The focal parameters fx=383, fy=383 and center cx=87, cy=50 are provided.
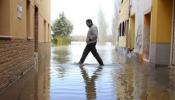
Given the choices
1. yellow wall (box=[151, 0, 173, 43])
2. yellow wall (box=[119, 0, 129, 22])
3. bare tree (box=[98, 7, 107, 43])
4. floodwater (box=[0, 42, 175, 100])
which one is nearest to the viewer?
floodwater (box=[0, 42, 175, 100])

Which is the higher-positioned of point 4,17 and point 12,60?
point 4,17

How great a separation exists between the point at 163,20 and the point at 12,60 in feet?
26.9

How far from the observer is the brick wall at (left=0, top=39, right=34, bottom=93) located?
28.3ft

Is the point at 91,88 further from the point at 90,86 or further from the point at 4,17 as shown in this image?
the point at 4,17

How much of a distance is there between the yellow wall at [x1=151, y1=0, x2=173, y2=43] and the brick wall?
19.2 ft

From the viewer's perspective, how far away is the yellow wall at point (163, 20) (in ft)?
52.4

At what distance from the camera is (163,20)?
632 inches

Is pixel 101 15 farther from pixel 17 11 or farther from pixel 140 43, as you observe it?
pixel 17 11

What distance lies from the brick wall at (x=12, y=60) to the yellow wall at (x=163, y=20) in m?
5.84

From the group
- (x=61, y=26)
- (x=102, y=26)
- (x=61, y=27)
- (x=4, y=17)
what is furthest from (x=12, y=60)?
(x=102, y=26)

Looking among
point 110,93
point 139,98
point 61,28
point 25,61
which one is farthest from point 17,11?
point 61,28

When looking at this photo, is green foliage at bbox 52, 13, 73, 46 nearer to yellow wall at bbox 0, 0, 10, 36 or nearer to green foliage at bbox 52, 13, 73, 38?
green foliage at bbox 52, 13, 73, 38

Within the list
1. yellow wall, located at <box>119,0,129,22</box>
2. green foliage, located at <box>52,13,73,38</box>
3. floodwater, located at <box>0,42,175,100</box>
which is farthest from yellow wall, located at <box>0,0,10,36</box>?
green foliage, located at <box>52,13,73,38</box>

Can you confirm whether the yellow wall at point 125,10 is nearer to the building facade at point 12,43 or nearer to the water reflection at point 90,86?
the building facade at point 12,43
